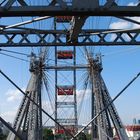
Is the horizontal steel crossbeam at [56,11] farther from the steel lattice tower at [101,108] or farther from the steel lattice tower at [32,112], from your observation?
the steel lattice tower at [101,108]

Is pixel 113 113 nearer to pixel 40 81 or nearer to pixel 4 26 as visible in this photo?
pixel 40 81

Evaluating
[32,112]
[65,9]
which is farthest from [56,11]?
[32,112]

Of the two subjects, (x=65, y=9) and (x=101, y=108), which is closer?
(x=65, y=9)

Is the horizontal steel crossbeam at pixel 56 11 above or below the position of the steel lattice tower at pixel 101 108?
below

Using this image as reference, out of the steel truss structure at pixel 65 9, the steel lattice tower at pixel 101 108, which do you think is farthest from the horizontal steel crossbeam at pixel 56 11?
the steel lattice tower at pixel 101 108

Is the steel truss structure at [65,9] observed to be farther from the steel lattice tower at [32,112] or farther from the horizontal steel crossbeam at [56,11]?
the steel lattice tower at [32,112]

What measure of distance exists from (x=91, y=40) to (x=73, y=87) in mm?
38278

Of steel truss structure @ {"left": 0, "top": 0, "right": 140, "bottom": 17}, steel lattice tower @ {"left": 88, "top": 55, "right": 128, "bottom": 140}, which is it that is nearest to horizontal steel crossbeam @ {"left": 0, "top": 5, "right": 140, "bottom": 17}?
steel truss structure @ {"left": 0, "top": 0, "right": 140, "bottom": 17}

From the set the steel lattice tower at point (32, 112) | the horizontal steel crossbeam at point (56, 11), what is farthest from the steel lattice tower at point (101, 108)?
the horizontal steel crossbeam at point (56, 11)

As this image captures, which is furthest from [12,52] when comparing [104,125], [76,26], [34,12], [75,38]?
[104,125]

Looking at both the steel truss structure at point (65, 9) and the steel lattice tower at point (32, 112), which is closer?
the steel truss structure at point (65, 9)

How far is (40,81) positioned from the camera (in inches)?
1633

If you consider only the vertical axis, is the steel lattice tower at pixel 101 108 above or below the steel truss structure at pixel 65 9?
above

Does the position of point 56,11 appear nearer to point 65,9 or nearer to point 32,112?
point 65,9
